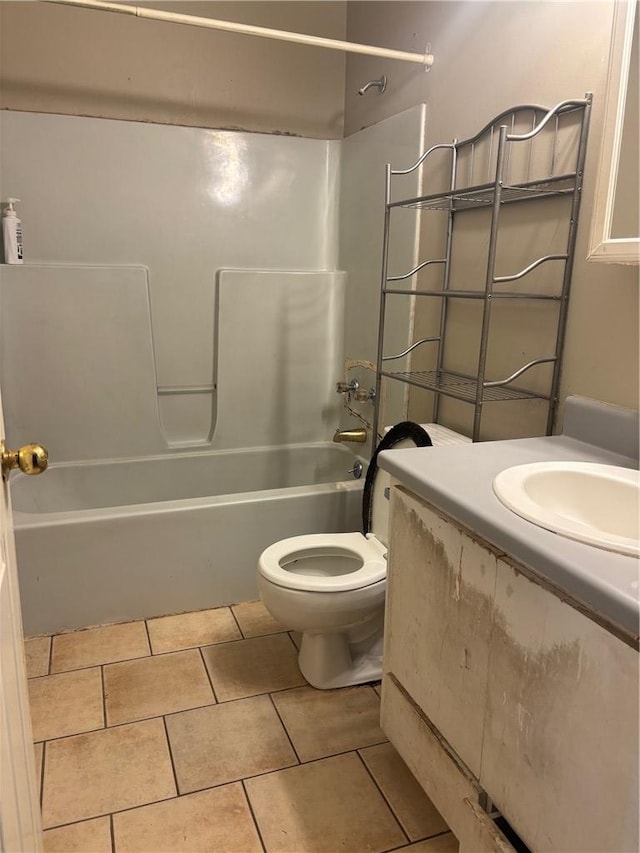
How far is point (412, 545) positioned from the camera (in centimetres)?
135

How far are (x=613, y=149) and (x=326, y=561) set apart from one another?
4.62 feet

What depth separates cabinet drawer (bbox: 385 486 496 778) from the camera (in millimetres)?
1137

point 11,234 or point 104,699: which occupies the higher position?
point 11,234

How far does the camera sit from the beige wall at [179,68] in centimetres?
242

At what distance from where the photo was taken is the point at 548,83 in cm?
160

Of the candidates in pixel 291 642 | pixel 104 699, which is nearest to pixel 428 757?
pixel 291 642

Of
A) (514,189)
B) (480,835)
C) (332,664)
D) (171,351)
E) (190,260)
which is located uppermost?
(514,189)

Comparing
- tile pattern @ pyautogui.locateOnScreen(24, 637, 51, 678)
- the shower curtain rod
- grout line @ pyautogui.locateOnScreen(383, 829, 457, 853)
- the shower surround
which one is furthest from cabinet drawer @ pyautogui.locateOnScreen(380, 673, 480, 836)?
the shower curtain rod

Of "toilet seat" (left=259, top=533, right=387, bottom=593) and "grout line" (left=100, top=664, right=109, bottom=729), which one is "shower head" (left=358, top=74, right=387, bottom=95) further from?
"grout line" (left=100, top=664, right=109, bottom=729)

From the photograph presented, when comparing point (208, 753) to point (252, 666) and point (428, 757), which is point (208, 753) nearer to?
point (252, 666)

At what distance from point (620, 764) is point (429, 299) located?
1672 mm

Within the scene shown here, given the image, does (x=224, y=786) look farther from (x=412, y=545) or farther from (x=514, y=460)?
(x=514, y=460)

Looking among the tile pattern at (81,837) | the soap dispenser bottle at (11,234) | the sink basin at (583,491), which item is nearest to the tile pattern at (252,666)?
the tile pattern at (81,837)

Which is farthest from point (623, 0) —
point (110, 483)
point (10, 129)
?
point (110, 483)
